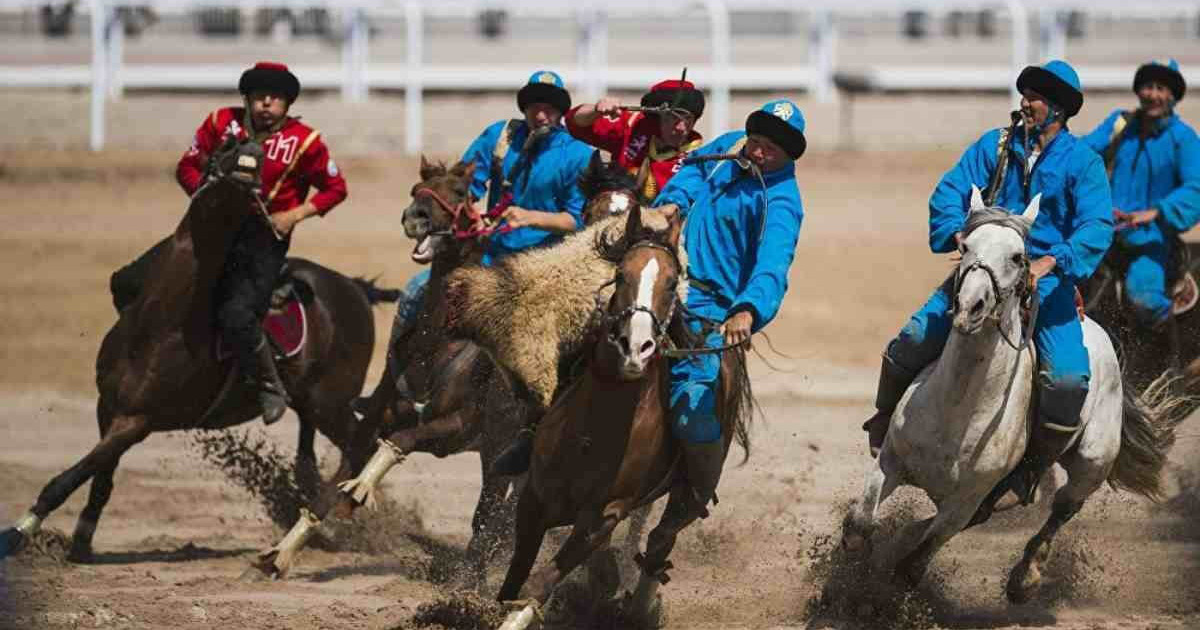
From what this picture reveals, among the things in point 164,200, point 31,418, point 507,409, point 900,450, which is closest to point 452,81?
point 164,200

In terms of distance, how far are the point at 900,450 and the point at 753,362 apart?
7.89 m

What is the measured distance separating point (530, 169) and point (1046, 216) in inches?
106

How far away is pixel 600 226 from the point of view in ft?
23.5

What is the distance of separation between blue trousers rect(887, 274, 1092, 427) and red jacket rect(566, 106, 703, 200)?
1352 millimetres

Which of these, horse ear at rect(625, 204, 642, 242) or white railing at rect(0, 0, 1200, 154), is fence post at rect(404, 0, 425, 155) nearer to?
white railing at rect(0, 0, 1200, 154)

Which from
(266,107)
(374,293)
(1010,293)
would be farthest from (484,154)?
(1010,293)

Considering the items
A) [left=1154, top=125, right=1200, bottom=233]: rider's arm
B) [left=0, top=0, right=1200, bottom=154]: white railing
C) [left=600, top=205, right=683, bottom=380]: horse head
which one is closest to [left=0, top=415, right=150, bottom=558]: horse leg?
[left=600, top=205, right=683, bottom=380]: horse head

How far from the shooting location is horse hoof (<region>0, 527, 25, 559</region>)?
349 inches

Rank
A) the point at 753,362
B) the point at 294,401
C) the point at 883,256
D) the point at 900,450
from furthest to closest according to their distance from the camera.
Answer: the point at 883,256 < the point at 753,362 < the point at 294,401 < the point at 900,450

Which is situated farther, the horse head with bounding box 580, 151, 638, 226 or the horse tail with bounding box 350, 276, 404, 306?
the horse tail with bounding box 350, 276, 404, 306

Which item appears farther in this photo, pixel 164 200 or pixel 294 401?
pixel 164 200

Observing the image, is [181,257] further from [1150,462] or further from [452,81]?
[452,81]

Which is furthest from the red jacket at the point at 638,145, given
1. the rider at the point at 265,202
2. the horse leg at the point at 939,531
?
the horse leg at the point at 939,531

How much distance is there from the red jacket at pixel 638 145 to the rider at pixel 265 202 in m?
1.56
